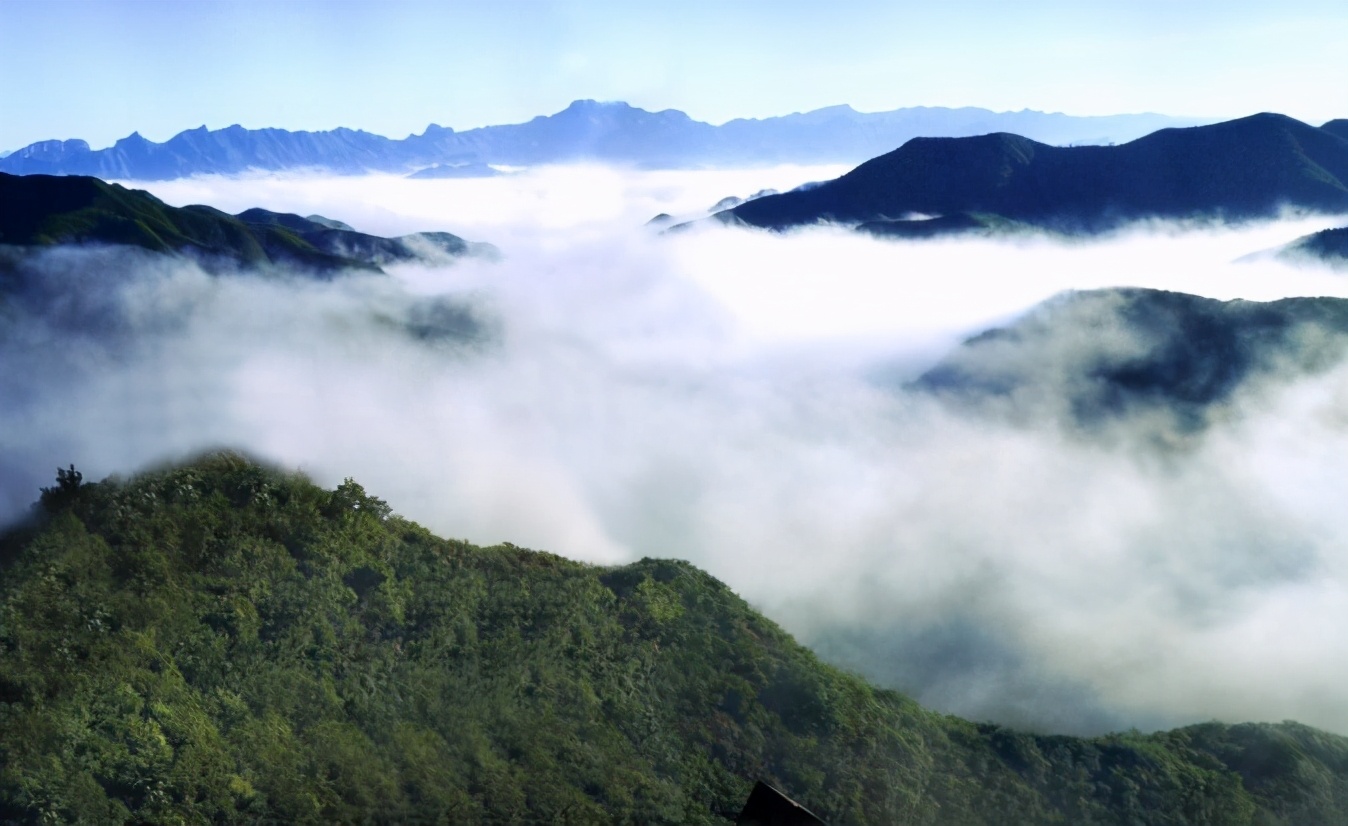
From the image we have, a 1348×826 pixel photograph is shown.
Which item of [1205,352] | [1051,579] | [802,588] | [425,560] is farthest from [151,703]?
[1205,352]

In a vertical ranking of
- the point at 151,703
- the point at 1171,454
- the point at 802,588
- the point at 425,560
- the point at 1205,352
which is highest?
the point at 1205,352

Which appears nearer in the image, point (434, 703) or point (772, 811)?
point (772, 811)

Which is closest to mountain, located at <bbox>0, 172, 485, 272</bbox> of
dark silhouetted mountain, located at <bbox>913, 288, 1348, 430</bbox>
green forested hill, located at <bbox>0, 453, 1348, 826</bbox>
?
green forested hill, located at <bbox>0, 453, 1348, 826</bbox>

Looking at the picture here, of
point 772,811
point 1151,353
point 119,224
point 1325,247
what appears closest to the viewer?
point 772,811

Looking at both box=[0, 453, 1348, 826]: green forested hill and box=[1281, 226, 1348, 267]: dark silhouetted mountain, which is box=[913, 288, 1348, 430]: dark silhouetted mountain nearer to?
box=[1281, 226, 1348, 267]: dark silhouetted mountain

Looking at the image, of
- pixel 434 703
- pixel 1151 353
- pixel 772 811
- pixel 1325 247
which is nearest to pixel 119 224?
pixel 434 703

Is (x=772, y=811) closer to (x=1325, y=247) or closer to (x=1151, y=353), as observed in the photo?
(x=1151, y=353)

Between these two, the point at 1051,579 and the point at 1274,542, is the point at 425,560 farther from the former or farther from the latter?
the point at 1274,542
